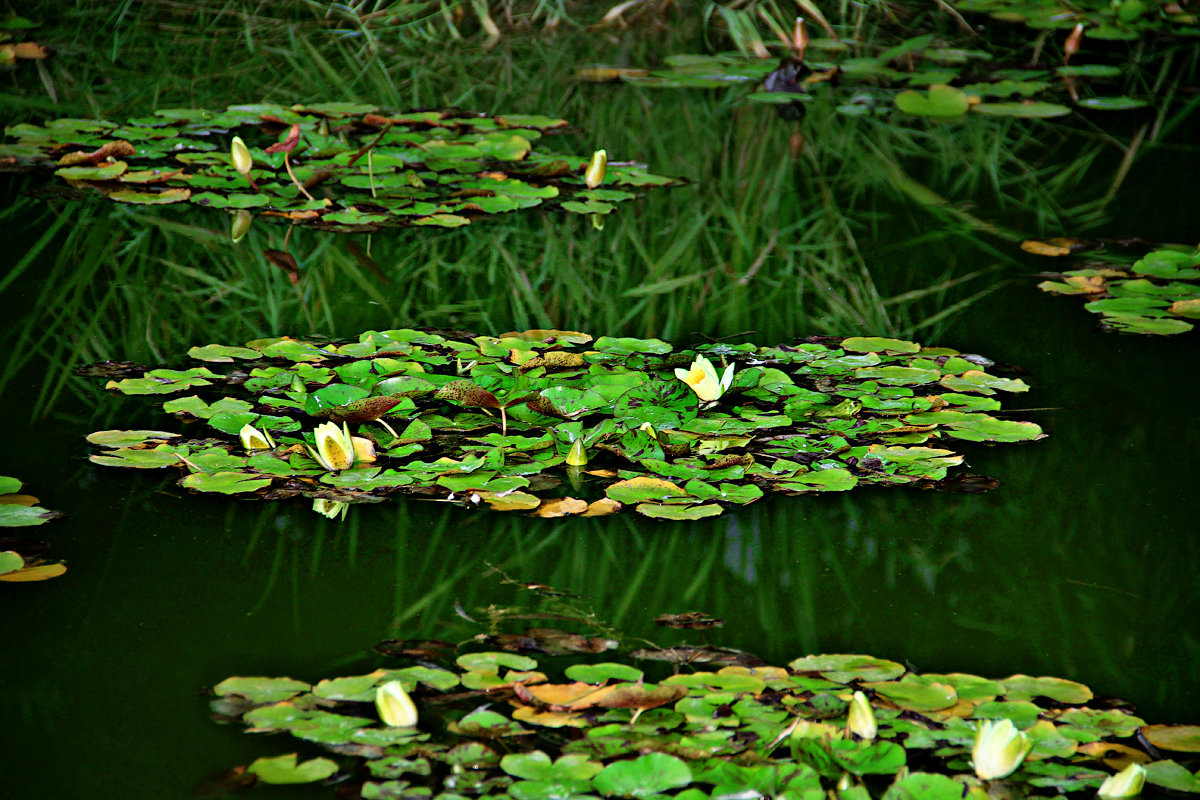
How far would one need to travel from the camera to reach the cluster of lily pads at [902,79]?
4.21 metres

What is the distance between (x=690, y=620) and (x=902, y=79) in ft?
11.2

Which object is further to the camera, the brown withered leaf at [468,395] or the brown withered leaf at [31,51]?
the brown withered leaf at [31,51]

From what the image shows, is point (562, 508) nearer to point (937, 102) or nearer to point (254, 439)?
point (254, 439)

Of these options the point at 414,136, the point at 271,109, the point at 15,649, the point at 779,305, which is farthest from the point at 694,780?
the point at 271,109

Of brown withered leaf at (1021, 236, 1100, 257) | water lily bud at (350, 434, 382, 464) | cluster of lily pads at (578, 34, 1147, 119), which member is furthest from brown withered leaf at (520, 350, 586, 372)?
cluster of lily pads at (578, 34, 1147, 119)

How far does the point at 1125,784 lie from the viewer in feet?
4.06

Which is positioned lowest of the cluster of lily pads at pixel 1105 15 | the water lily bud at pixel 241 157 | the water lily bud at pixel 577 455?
the water lily bud at pixel 577 455

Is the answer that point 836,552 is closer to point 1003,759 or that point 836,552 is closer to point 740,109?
point 1003,759

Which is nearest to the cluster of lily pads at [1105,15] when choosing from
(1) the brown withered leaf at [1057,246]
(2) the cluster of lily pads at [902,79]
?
(2) the cluster of lily pads at [902,79]

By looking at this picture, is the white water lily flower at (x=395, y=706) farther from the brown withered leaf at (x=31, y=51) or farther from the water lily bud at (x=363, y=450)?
the brown withered leaf at (x=31, y=51)

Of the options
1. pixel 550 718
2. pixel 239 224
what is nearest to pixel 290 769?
pixel 550 718

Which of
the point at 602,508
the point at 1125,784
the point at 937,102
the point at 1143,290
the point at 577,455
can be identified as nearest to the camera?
the point at 1125,784

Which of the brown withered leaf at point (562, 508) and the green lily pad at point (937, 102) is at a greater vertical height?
the green lily pad at point (937, 102)

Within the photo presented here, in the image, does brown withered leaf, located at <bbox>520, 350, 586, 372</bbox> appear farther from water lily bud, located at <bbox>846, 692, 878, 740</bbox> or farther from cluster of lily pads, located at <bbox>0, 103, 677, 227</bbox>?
water lily bud, located at <bbox>846, 692, 878, 740</bbox>
